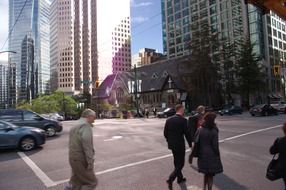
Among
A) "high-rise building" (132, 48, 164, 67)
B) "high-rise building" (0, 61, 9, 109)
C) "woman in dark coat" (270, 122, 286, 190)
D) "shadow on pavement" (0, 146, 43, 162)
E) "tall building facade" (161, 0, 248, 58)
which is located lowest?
"shadow on pavement" (0, 146, 43, 162)

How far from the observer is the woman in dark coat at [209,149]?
661 centimetres

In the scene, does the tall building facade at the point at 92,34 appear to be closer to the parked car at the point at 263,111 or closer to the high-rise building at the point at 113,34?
the high-rise building at the point at 113,34

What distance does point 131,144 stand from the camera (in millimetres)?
15859

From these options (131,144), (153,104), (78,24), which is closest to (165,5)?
(153,104)

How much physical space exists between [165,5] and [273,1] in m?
129

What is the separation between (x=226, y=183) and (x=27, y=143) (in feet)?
33.1

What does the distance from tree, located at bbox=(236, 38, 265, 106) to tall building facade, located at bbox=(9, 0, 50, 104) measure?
124 feet

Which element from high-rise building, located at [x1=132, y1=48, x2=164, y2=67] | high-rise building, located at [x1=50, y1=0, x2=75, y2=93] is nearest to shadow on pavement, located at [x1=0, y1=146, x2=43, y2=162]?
high-rise building, located at [x1=50, y1=0, x2=75, y2=93]

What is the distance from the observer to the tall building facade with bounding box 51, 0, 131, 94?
40.2 meters

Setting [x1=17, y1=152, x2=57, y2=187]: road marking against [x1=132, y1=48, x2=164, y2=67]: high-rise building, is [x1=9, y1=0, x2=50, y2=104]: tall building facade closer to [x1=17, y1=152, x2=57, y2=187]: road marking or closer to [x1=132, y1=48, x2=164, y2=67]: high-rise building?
[x1=17, y1=152, x2=57, y2=187]: road marking

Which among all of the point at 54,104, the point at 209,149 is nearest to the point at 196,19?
the point at 54,104

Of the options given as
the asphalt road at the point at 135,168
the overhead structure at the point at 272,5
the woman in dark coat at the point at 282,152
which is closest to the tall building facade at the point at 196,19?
the asphalt road at the point at 135,168

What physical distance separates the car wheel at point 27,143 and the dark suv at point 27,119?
16.5 feet

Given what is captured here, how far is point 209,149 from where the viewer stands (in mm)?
6621
